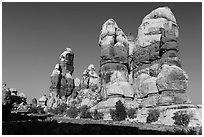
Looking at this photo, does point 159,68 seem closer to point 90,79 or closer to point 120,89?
point 120,89

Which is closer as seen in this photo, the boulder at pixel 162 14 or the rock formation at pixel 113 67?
the rock formation at pixel 113 67

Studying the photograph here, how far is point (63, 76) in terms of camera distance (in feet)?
279

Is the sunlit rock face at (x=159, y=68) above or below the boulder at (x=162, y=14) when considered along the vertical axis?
below

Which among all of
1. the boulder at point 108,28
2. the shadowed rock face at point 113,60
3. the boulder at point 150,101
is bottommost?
the boulder at point 150,101

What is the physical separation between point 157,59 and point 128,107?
427 inches

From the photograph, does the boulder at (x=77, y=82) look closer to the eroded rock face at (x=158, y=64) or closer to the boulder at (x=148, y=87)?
the eroded rock face at (x=158, y=64)

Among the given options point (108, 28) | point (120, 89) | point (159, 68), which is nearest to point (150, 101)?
point (120, 89)

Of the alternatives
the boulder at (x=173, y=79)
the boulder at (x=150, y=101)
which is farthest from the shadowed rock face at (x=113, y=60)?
the boulder at (x=173, y=79)

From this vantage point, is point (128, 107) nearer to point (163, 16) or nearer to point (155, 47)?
point (155, 47)

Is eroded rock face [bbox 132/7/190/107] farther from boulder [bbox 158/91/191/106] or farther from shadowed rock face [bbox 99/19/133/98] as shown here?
shadowed rock face [bbox 99/19/133/98]

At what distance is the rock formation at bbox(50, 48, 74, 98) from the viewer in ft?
267

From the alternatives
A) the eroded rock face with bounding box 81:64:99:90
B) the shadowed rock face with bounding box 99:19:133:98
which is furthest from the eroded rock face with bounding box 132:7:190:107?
the eroded rock face with bounding box 81:64:99:90

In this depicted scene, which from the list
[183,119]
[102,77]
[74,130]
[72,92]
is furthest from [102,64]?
[72,92]

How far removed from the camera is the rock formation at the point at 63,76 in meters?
81.5
